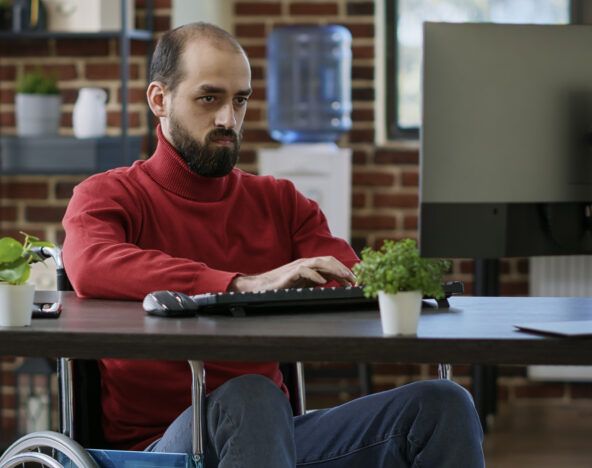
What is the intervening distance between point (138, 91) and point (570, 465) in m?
1.94

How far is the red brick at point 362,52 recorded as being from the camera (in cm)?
439

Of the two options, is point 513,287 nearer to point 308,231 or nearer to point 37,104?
point 37,104

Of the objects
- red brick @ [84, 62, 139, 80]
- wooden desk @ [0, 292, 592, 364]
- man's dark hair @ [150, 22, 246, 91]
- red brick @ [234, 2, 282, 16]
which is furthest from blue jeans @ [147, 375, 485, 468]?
red brick @ [234, 2, 282, 16]

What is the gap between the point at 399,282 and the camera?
1414 millimetres

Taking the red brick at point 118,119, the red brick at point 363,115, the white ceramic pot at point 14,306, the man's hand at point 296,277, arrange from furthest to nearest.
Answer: the red brick at point 363,115, the red brick at point 118,119, the man's hand at point 296,277, the white ceramic pot at point 14,306

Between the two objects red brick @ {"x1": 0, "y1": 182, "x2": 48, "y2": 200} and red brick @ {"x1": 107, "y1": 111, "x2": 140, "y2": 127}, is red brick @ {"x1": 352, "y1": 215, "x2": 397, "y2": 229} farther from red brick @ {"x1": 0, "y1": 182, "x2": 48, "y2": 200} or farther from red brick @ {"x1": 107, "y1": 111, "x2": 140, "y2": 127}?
red brick @ {"x1": 0, "y1": 182, "x2": 48, "y2": 200}

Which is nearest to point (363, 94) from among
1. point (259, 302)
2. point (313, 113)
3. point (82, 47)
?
point (313, 113)

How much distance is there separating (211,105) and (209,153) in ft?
0.28

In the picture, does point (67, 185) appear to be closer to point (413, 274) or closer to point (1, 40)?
point (1, 40)

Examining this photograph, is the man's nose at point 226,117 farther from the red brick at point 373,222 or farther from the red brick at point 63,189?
the red brick at point 373,222

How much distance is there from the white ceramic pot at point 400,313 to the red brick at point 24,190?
9.83ft

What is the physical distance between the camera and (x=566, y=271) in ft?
14.2

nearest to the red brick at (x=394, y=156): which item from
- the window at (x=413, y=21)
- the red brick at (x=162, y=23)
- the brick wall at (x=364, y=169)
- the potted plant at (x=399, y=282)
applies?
the brick wall at (x=364, y=169)

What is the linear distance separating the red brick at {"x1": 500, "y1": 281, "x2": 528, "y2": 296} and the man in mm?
2373
